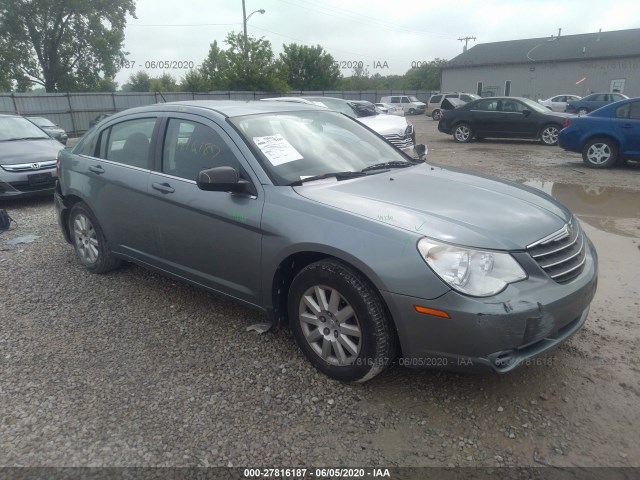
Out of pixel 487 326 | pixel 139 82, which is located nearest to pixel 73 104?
pixel 487 326

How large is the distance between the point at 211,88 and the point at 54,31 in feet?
51.7

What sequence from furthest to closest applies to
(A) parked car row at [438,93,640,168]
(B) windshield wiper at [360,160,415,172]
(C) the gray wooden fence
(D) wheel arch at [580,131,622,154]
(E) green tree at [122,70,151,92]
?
(E) green tree at [122,70,151,92], (C) the gray wooden fence, (D) wheel arch at [580,131,622,154], (A) parked car row at [438,93,640,168], (B) windshield wiper at [360,160,415,172]

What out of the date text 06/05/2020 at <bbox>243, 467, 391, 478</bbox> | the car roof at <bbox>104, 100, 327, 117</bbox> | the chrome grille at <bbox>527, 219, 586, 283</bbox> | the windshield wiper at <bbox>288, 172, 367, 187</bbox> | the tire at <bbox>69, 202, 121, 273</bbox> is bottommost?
the date text 06/05/2020 at <bbox>243, 467, 391, 478</bbox>

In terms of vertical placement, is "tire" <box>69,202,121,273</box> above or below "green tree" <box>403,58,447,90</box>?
below

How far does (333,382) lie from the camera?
3000mm

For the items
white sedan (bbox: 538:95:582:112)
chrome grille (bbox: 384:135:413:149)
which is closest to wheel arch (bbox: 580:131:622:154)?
chrome grille (bbox: 384:135:413:149)

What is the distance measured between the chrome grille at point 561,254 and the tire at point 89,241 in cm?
366

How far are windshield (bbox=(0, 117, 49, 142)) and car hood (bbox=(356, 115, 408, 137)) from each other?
20.0 feet

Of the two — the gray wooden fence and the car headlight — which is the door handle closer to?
the car headlight

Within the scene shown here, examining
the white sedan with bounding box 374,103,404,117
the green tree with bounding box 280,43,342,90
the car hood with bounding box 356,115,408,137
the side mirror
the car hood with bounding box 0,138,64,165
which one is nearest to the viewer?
the side mirror

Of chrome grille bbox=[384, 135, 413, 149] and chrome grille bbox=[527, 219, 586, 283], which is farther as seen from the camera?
chrome grille bbox=[384, 135, 413, 149]

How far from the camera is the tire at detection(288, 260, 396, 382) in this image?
268 centimetres

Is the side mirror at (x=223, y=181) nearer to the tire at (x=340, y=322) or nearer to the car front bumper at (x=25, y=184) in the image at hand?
the tire at (x=340, y=322)

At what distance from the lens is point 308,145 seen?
3.58m
